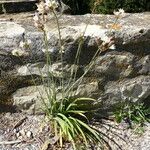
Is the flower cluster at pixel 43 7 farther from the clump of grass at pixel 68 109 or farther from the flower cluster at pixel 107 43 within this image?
the flower cluster at pixel 107 43

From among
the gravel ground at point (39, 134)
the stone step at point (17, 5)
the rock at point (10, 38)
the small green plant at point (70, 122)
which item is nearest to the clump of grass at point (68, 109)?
the small green plant at point (70, 122)

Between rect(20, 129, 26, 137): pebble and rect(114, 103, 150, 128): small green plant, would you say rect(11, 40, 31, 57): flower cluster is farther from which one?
rect(114, 103, 150, 128): small green plant

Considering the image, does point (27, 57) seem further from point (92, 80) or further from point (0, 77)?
point (92, 80)

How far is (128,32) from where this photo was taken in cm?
416

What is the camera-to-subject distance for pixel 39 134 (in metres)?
4.21

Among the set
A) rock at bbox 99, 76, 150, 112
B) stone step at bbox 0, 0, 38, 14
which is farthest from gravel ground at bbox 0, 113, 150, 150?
stone step at bbox 0, 0, 38, 14

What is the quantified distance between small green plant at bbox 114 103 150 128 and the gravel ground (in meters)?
0.06

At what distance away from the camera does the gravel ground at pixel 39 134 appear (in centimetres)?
412

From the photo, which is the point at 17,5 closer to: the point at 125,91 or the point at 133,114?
the point at 125,91

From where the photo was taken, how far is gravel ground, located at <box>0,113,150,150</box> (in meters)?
4.12

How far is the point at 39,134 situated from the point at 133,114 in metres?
0.97

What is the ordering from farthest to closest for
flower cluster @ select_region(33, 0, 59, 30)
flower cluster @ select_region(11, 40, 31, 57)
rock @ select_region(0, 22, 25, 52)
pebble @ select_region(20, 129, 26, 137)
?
pebble @ select_region(20, 129, 26, 137)
rock @ select_region(0, 22, 25, 52)
flower cluster @ select_region(11, 40, 31, 57)
flower cluster @ select_region(33, 0, 59, 30)

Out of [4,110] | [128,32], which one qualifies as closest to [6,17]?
[4,110]

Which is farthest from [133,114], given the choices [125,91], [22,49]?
[22,49]
